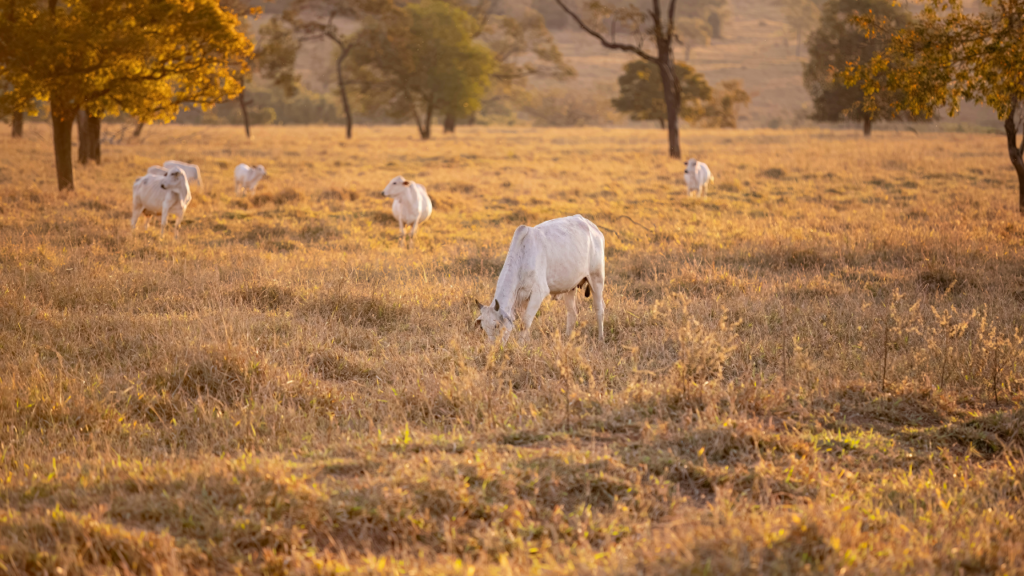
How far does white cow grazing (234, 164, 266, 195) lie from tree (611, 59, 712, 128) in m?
38.8

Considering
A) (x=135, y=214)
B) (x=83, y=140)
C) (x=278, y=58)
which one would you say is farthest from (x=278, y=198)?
(x=278, y=58)

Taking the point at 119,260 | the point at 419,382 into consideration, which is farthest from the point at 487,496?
the point at 119,260

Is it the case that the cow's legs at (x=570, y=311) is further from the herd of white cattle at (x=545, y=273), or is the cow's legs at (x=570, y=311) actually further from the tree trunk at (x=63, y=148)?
the tree trunk at (x=63, y=148)

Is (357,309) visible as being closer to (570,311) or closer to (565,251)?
(570,311)

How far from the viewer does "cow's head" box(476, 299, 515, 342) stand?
6.39 meters

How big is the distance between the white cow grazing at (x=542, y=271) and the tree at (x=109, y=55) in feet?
43.8

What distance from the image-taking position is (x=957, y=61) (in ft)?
35.6

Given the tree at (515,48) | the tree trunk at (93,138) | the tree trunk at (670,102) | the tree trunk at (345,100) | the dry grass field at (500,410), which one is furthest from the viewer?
the tree at (515,48)

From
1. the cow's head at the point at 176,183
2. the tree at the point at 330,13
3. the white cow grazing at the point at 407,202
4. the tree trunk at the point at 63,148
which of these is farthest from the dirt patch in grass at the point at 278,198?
the tree at the point at 330,13

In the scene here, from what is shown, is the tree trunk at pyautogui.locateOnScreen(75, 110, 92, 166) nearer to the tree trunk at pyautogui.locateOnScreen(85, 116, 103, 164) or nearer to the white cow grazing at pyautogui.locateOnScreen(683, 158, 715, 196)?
the tree trunk at pyautogui.locateOnScreen(85, 116, 103, 164)

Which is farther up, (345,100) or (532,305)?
(345,100)

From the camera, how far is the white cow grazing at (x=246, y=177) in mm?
18406

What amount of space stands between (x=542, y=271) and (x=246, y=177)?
559 inches

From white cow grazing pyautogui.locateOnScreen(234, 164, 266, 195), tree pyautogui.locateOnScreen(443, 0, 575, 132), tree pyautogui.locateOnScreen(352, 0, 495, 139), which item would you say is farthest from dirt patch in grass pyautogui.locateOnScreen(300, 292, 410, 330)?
tree pyautogui.locateOnScreen(443, 0, 575, 132)
